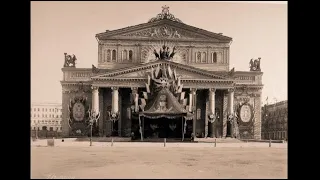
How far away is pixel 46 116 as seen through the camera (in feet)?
461

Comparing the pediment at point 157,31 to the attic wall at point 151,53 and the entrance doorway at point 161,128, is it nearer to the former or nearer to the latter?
the attic wall at point 151,53

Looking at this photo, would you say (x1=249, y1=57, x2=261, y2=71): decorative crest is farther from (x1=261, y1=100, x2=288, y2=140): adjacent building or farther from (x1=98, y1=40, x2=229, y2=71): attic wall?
(x1=261, y1=100, x2=288, y2=140): adjacent building

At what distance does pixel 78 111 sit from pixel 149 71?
44.3 ft

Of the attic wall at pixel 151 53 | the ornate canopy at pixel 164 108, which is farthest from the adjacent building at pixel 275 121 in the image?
the ornate canopy at pixel 164 108

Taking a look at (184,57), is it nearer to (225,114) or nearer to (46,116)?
(225,114)

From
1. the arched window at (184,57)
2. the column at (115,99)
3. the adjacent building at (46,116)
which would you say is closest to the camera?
the column at (115,99)

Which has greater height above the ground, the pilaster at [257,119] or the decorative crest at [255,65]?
the decorative crest at [255,65]

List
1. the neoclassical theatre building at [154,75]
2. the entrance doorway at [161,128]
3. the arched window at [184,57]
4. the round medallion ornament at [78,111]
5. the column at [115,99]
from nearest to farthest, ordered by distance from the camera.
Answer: the entrance doorway at [161,128], the column at [115,99], the neoclassical theatre building at [154,75], the round medallion ornament at [78,111], the arched window at [184,57]

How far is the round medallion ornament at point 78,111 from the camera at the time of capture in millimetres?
69688

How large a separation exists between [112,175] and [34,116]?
124723 mm

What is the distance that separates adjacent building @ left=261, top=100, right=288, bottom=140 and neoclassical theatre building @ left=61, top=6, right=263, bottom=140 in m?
23.7

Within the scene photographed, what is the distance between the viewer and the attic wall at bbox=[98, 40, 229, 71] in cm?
7100
